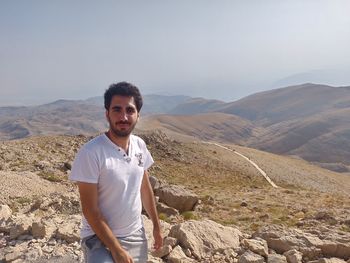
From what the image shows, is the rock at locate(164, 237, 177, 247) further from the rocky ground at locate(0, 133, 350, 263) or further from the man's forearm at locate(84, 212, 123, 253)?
the man's forearm at locate(84, 212, 123, 253)

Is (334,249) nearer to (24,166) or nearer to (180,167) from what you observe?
(24,166)

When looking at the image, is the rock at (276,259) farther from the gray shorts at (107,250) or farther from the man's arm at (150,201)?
the gray shorts at (107,250)

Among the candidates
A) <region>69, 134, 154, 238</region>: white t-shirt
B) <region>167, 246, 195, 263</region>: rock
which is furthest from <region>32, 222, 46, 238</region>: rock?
<region>69, 134, 154, 238</region>: white t-shirt

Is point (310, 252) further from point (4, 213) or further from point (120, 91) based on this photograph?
point (4, 213)

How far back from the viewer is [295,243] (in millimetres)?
10539

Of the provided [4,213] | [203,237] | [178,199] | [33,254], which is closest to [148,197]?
[33,254]

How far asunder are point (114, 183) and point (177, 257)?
4.54 m

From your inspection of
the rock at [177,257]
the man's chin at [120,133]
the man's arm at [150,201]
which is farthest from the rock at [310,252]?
the man's chin at [120,133]

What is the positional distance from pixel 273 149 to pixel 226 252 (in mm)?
158724

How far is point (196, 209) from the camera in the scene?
2042cm

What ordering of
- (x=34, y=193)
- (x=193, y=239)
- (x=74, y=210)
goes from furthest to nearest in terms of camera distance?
(x=34, y=193) → (x=74, y=210) → (x=193, y=239)

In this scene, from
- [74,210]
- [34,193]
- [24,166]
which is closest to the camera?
[74,210]

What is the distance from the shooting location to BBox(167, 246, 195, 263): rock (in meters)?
8.66

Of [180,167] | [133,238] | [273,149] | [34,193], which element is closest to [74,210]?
[34,193]
